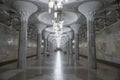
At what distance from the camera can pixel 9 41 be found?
15688mm

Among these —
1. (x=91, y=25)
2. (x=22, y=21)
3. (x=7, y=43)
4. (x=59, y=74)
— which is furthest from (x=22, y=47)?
(x=91, y=25)

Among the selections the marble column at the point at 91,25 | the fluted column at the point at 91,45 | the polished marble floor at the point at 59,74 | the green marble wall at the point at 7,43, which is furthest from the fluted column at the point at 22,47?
the fluted column at the point at 91,45

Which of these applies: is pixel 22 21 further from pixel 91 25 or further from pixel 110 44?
pixel 110 44

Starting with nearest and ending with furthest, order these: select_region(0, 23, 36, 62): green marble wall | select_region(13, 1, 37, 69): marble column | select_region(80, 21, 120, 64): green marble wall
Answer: select_region(13, 1, 37, 69): marble column → select_region(80, 21, 120, 64): green marble wall → select_region(0, 23, 36, 62): green marble wall

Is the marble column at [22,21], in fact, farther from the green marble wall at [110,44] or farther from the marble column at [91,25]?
the green marble wall at [110,44]

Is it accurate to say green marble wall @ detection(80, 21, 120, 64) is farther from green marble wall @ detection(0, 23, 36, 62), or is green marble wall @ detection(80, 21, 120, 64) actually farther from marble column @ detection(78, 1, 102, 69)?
green marble wall @ detection(0, 23, 36, 62)

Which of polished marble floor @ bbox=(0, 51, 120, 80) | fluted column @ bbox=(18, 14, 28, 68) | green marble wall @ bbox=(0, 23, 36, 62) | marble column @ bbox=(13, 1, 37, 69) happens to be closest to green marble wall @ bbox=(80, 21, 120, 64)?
polished marble floor @ bbox=(0, 51, 120, 80)

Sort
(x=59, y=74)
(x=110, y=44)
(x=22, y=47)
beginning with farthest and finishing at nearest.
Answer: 1. (x=110, y=44)
2. (x=22, y=47)
3. (x=59, y=74)

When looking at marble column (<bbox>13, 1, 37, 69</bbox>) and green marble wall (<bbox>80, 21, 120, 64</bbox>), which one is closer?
marble column (<bbox>13, 1, 37, 69</bbox>)

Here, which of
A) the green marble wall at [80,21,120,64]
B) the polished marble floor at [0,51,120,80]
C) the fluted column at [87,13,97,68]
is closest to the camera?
the polished marble floor at [0,51,120,80]

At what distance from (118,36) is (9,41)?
1116 centimetres

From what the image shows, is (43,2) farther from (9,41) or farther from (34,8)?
(9,41)

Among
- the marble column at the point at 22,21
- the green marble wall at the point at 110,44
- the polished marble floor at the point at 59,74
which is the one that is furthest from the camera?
the green marble wall at the point at 110,44

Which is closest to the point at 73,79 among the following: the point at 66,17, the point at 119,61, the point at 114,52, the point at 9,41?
the point at 119,61
